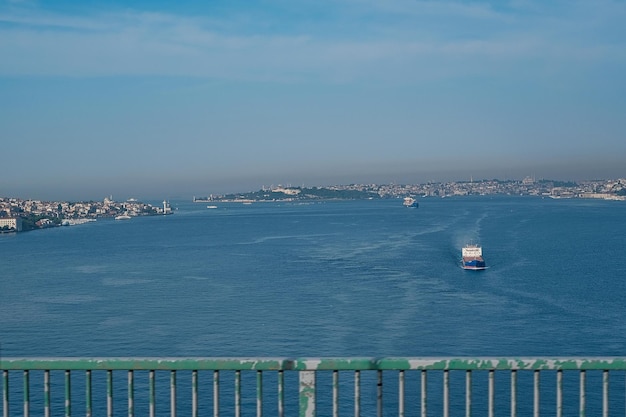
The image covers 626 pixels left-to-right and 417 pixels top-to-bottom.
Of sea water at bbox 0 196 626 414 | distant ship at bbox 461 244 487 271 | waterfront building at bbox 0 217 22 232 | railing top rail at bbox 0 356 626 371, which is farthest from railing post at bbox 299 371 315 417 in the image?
waterfront building at bbox 0 217 22 232

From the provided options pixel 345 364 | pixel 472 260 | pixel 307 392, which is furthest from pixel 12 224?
pixel 345 364

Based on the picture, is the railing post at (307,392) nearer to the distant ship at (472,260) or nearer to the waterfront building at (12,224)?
the distant ship at (472,260)

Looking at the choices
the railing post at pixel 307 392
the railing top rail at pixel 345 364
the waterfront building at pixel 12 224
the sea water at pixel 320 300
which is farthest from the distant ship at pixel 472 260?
the waterfront building at pixel 12 224

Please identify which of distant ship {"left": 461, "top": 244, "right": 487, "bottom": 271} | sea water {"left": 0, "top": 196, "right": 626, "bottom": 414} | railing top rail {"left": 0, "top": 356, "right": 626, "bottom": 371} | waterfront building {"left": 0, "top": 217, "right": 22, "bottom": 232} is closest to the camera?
railing top rail {"left": 0, "top": 356, "right": 626, "bottom": 371}

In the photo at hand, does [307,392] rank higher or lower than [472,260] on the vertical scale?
higher

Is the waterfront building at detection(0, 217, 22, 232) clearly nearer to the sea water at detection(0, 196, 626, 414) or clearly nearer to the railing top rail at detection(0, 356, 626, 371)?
the sea water at detection(0, 196, 626, 414)

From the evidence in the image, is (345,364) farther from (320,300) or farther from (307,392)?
(320,300)
